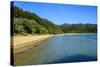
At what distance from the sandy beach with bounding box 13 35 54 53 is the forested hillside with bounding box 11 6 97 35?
47mm

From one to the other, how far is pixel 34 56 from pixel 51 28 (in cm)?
38

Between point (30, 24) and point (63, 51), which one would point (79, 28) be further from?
point (30, 24)

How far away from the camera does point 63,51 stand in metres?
2.27

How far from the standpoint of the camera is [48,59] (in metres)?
2.20

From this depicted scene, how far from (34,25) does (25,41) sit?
0.20 m

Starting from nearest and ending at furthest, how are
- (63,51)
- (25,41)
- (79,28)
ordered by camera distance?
(25,41)
(63,51)
(79,28)

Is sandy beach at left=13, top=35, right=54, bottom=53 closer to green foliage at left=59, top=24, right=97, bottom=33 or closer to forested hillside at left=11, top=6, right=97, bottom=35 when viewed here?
forested hillside at left=11, top=6, right=97, bottom=35

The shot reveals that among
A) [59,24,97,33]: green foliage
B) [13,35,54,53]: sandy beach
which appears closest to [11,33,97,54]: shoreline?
[13,35,54,53]: sandy beach

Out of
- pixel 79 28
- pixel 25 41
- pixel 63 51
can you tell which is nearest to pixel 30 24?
pixel 25 41

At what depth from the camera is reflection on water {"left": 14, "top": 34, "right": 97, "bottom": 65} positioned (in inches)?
83.4

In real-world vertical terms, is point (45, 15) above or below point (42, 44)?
above

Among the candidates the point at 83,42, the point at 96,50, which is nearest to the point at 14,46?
the point at 83,42
